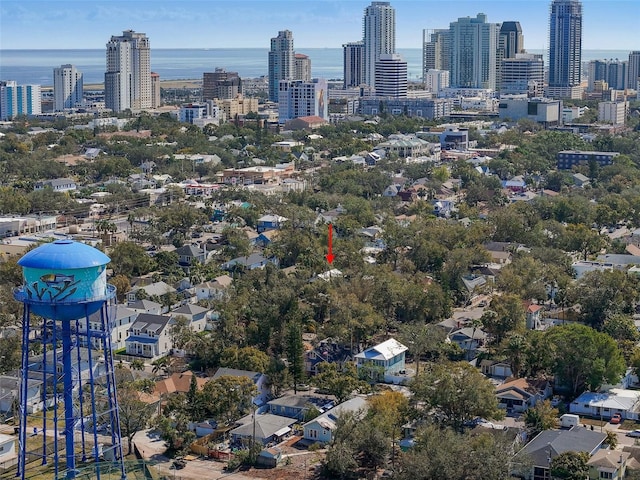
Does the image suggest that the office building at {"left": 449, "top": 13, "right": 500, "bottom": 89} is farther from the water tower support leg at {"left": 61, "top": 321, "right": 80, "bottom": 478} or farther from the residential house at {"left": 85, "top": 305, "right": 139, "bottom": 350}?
the water tower support leg at {"left": 61, "top": 321, "right": 80, "bottom": 478}

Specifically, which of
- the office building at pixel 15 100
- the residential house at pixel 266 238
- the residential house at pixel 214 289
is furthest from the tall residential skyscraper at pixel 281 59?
the residential house at pixel 214 289

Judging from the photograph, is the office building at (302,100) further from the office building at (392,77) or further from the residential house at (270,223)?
the residential house at (270,223)

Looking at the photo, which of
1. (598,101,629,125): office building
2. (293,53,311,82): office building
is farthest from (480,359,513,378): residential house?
(293,53,311,82): office building

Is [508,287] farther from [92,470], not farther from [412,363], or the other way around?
[92,470]

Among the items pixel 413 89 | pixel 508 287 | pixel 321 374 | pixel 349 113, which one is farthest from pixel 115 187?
pixel 413 89

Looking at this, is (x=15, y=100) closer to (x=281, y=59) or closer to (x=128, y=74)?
(x=128, y=74)
